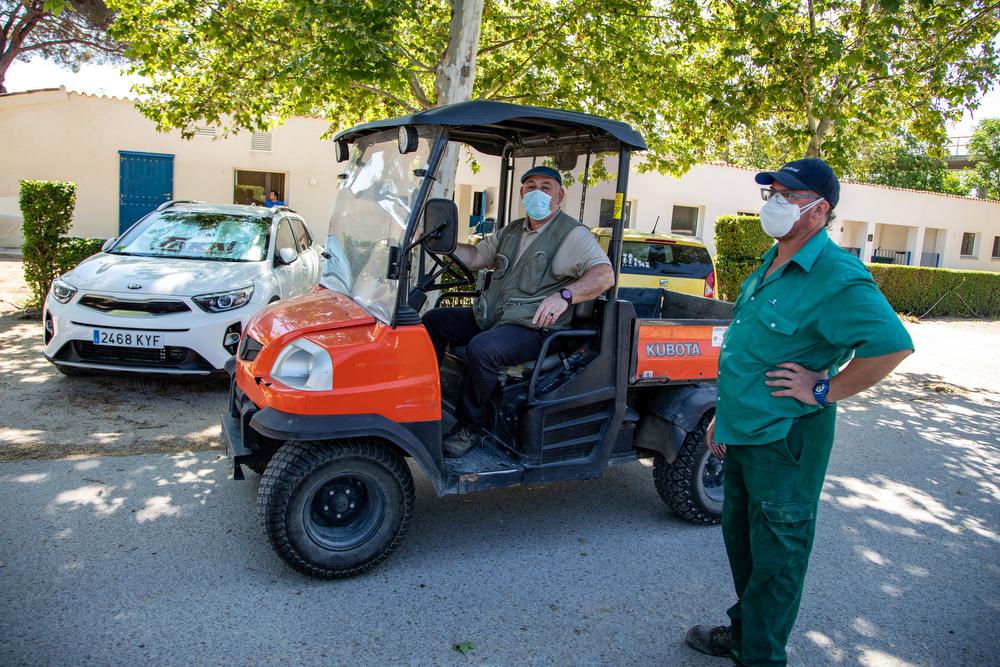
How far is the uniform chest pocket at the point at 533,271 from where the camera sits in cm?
429

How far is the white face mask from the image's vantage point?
2.83 m

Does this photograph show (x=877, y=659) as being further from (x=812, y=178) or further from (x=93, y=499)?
(x=93, y=499)

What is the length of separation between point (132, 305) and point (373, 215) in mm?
3374

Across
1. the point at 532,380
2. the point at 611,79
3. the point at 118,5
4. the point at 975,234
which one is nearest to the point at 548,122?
the point at 532,380

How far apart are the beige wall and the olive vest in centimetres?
1562

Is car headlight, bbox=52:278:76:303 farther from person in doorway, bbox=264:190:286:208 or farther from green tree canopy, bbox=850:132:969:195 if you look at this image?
green tree canopy, bbox=850:132:969:195

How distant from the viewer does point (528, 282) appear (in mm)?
4336

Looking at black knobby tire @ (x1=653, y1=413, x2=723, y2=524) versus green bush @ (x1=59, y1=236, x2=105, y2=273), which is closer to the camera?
black knobby tire @ (x1=653, y1=413, x2=723, y2=524)

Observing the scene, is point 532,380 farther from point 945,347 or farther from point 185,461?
point 945,347

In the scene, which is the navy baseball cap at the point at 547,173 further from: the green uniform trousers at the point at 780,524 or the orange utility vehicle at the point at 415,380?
the green uniform trousers at the point at 780,524

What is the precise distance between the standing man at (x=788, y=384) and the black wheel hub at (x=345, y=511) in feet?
5.92

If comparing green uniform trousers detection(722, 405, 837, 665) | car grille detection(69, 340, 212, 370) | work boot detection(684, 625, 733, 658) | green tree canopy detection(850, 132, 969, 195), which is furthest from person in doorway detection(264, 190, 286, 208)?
green tree canopy detection(850, 132, 969, 195)

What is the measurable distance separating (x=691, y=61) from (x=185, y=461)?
31.4ft

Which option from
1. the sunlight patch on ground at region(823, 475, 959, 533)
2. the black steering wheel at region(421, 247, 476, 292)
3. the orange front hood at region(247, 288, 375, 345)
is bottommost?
the sunlight patch on ground at region(823, 475, 959, 533)
